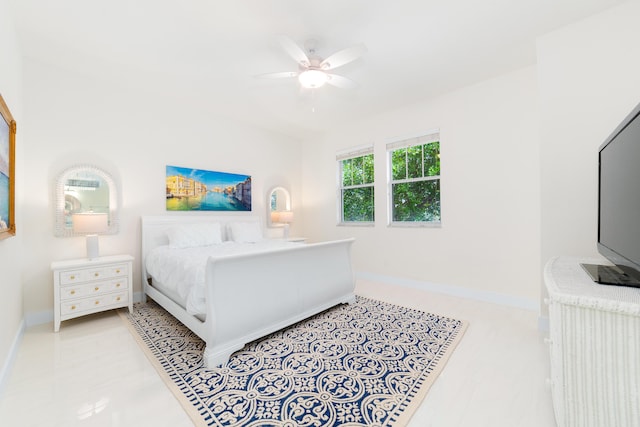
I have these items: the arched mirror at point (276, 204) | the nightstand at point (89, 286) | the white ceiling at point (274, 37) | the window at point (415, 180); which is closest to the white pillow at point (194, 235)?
the nightstand at point (89, 286)

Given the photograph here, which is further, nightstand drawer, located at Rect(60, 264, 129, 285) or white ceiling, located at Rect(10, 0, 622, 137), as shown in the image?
nightstand drawer, located at Rect(60, 264, 129, 285)

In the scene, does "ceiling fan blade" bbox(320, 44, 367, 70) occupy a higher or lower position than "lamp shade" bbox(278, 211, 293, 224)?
higher

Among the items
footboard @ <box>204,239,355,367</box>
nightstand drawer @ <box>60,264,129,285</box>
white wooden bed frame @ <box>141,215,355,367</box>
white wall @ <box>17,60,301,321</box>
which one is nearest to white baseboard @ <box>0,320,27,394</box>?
white wall @ <box>17,60,301,321</box>

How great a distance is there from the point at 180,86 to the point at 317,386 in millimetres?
3500

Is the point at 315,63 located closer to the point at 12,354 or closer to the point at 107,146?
the point at 107,146

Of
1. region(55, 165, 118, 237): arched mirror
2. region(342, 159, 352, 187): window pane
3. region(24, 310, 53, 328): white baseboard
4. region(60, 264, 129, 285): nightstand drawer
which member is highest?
region(342, 159, 352, 187): window pane

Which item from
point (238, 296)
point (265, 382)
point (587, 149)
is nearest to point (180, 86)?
point (238, 296)

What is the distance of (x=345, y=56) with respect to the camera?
2.22 m

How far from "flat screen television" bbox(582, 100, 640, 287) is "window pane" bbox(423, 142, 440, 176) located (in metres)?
1.98

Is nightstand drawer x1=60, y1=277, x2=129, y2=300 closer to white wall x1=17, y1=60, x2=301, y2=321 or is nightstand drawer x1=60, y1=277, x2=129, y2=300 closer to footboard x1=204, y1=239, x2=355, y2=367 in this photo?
white wall x1=17, y1=60, x2=301, y2=321

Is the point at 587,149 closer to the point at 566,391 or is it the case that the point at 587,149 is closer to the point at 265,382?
the point at 566,391

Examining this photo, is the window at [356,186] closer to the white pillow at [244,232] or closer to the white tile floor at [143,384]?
the white pillow at [244,232]

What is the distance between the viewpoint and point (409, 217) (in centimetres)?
402

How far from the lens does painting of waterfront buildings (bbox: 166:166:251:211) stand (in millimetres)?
3727
